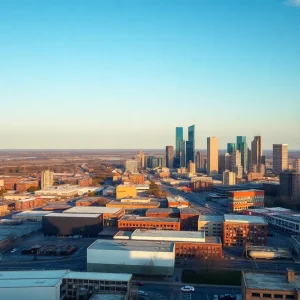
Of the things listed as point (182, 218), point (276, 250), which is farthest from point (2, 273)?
point (182, 218)

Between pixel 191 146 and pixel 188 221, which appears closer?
pixel 188 221

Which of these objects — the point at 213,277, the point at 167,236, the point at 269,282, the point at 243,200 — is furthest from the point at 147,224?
the point at 243,200

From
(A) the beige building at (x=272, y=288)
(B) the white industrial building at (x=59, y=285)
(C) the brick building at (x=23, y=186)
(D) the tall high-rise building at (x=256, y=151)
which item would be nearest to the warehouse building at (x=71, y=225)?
(B) the white industrial building at (x=59, y=285)

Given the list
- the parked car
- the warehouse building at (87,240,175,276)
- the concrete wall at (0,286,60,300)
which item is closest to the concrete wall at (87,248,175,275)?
the warehouse building at (87,240,175,276)

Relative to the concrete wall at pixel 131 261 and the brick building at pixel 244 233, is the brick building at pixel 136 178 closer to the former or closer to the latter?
the brick building at pixel 244 233

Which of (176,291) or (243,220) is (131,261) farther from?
(243,220)

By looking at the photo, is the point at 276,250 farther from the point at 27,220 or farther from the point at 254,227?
the point at 27,220
